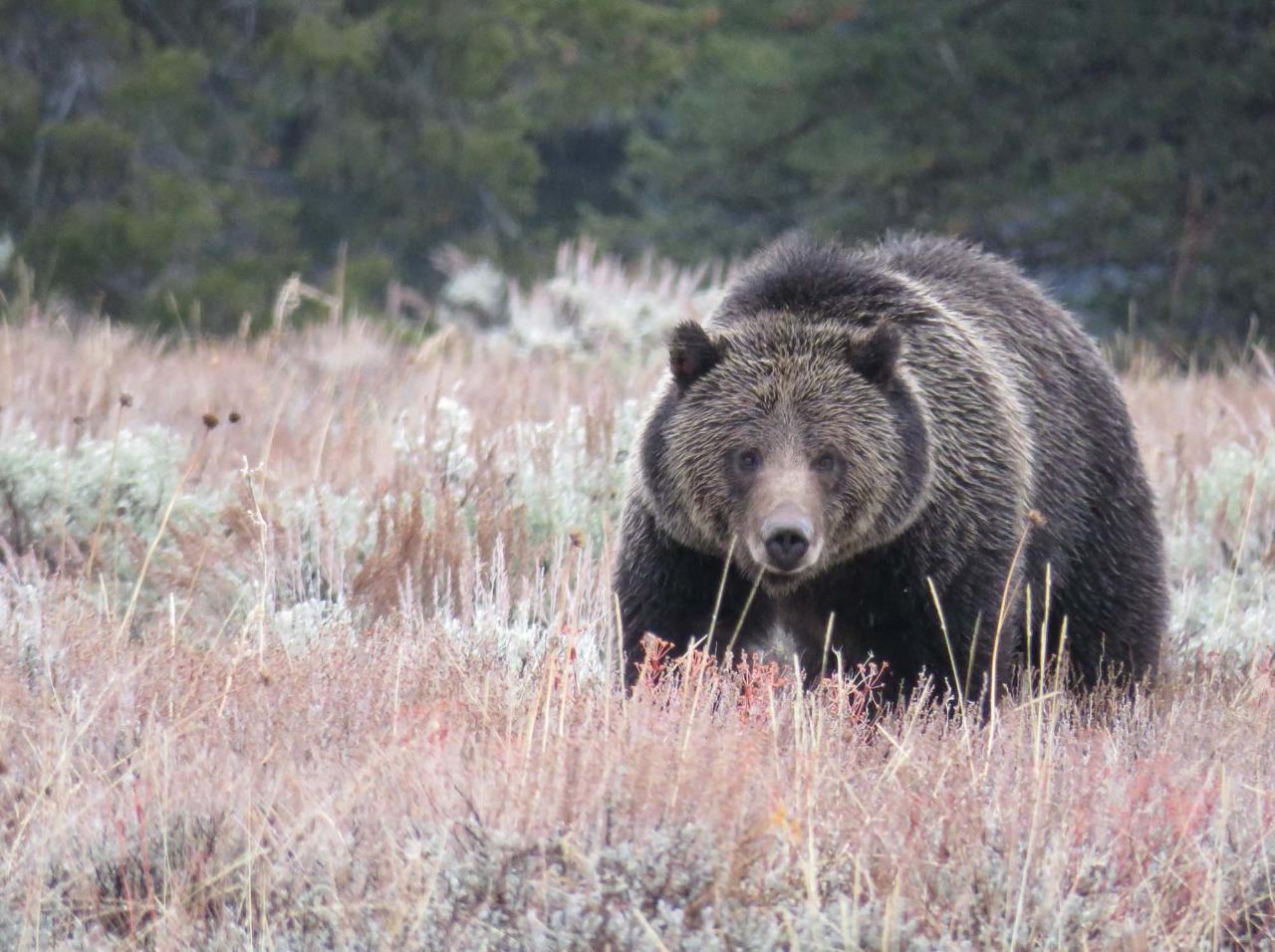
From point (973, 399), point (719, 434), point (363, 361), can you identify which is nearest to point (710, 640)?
point (719, 434)

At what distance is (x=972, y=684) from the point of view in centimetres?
466

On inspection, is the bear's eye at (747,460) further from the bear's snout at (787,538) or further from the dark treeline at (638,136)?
the dark treeline at (638,136)

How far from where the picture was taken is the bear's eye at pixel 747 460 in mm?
4508

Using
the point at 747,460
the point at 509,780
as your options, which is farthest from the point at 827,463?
the point at 509,780

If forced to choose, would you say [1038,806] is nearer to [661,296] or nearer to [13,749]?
[13,749]

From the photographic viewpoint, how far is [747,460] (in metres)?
4.52

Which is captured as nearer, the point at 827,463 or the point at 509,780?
the point at 509,780

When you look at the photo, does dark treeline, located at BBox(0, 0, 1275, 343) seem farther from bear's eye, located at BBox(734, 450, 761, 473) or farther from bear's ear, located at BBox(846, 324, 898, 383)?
bear's eye, located at BBox(734, 450, 761, 473)

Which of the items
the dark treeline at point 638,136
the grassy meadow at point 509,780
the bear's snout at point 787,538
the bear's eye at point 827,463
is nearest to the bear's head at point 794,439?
the bear's eye at point 827,463

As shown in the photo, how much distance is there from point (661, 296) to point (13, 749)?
8210 millimetres

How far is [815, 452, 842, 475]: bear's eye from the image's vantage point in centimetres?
451

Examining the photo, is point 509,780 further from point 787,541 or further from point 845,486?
point 845,486

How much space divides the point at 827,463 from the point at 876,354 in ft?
1.07

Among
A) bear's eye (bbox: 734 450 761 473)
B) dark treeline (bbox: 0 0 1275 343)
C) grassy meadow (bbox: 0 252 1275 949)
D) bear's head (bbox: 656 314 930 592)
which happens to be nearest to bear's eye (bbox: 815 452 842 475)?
bear's head (bbox: 656 314 930 592)
